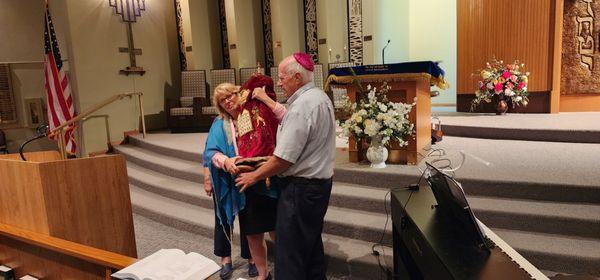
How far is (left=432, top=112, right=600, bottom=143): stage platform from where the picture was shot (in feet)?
14.7

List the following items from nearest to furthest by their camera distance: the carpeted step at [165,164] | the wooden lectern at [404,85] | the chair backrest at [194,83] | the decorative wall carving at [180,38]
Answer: the wooden lectern at [404,85]
the carpeted step at [165,164]
the chair backrest at [194,83]
the decorative wall carving at [180,38]

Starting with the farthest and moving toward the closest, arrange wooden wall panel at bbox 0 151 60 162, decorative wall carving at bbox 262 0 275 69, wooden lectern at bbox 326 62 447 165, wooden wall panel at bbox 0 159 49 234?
decorative wall carving at bbox 262 0 275 69 < wooden lectern at bbox 326 62 447 165 < wooden wall panel at bbox 0 151 60 162 < wooden wall panel at bbox 0 159 49 234

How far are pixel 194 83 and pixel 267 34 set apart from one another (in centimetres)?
184

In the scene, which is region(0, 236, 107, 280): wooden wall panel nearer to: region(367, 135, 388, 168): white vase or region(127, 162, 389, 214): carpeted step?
region(127, 162, 389, 214): carpeted step

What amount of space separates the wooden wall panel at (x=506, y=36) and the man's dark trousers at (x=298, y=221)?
4.98 meters

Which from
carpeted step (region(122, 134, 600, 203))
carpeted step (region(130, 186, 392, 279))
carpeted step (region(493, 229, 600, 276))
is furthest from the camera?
carpeted step (region(122, 134, 600, 203))

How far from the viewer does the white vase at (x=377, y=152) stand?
366 centimetres

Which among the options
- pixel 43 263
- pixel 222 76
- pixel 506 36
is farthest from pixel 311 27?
pixel 43 263

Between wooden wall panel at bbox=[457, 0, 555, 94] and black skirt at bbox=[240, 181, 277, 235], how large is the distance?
490cm

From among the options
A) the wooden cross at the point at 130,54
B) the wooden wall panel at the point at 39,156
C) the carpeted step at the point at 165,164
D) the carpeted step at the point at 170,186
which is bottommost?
the carpeted step at the point at 170,186

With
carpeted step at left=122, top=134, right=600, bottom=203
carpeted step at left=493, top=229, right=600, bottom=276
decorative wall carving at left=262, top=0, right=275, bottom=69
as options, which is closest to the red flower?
carpeted step at left=122, top=134, right=600, bottom=203

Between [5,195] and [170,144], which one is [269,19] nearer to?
[170,144]

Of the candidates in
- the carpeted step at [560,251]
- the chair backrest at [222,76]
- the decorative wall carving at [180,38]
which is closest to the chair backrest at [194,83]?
the chair backrest at [222,76]

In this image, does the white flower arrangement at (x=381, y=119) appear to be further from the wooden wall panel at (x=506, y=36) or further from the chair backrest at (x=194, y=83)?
the chair backrest at (x=194, y=83)
